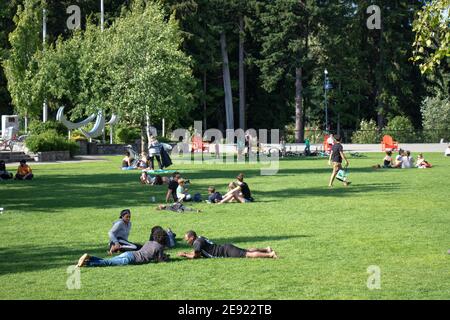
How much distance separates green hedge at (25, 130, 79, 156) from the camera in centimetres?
4222

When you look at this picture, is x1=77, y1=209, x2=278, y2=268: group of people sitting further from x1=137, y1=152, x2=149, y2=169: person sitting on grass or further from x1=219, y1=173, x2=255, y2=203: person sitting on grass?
x1=137, y1=152, x2=149, y2=169: person sitting on grass

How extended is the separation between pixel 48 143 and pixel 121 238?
30.7m

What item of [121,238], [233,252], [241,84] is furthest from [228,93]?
[233,252]

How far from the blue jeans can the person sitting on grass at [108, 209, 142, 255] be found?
93 centimetres

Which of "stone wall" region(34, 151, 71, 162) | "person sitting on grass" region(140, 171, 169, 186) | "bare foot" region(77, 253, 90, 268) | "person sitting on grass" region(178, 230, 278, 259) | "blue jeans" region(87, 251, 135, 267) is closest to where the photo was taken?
"bare foot" region(77, 253, 90, 268)

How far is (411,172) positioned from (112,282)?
2436 cm

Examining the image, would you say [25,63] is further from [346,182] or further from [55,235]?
[55,235]

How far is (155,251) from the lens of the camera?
40.2 feet

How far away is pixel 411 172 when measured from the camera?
107ft

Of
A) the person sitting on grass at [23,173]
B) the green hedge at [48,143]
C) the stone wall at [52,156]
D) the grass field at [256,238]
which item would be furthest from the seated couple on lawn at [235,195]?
the green hedge at [48,143]

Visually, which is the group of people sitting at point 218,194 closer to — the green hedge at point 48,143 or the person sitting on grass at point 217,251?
the person sitting on grass at point 217,251

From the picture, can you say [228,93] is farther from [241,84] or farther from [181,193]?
[181,193]

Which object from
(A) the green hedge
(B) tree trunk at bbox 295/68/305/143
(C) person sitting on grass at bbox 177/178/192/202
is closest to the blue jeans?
(C) person sitting on grass at bbox 177/178/192/202
